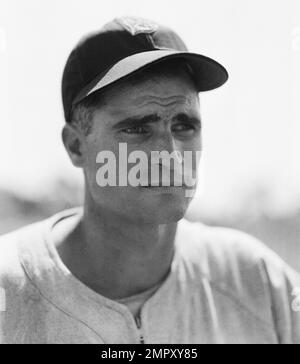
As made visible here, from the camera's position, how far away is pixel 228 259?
7.85 ft

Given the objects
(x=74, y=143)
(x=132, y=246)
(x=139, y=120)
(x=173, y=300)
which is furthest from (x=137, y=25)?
(x=173, y=300)

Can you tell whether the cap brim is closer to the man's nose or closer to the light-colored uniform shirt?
the man's nose

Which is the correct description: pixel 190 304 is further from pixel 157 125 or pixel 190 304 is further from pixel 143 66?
pixel 143 66

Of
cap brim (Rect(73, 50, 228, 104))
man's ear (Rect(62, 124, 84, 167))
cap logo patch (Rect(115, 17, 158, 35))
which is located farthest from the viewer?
man's ear (Rect(62, 124, 84, 167))

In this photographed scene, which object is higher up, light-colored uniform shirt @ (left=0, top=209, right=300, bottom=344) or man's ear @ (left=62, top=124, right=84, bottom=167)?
man's ear @ (left=62, top=124, right=84, bottom=167)

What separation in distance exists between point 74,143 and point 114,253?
0.43 metres

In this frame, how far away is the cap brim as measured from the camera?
2.04 metres

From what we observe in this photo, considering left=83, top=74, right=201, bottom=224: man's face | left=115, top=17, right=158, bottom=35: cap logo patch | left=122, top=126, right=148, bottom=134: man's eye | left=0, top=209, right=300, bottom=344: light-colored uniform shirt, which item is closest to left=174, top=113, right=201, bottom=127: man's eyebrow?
left=83, top=74, right=201, bottom=224: man's face

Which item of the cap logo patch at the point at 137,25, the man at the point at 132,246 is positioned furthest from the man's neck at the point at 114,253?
the cap logo patch at the point at 137,25

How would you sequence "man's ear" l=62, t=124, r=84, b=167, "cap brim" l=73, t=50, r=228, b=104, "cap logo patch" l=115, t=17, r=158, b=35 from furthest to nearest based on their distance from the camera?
"man's ear" l=62, t=124, r=84, b=167 → "cap logo patch" l=115, t=17, r=158, b=35 → "cap brim" l=73, t=50, r=228, b=104

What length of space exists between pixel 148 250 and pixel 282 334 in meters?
0.57

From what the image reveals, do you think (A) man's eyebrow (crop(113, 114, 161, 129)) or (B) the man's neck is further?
(B) the man's neck

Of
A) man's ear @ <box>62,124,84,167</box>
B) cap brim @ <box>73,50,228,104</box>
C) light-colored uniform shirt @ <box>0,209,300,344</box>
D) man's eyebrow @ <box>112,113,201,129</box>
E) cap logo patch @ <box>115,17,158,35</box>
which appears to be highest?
cap logo patch @ <box>115,17,158,35</box>
